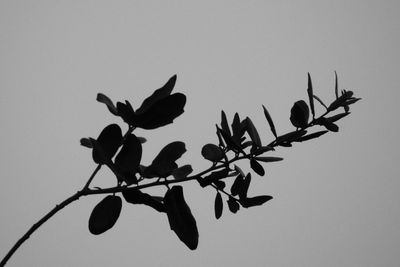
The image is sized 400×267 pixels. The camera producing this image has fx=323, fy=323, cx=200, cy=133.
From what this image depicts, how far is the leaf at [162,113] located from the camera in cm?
79

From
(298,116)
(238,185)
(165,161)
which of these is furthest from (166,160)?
(298,116)

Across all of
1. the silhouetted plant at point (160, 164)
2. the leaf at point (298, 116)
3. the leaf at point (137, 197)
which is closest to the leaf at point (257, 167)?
the silhouetted plant at point (160, 164)

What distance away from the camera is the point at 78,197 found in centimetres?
79

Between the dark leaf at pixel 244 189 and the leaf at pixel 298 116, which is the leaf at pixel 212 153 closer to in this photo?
the dark leaf at pixel 244 189

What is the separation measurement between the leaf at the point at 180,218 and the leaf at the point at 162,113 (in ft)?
0.58

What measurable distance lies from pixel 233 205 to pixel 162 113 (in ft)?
1.23

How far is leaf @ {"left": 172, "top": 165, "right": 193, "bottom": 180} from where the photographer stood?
97 centimetres

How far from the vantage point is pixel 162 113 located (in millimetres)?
809

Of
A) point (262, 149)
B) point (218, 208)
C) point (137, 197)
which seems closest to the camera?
point (137, 197)

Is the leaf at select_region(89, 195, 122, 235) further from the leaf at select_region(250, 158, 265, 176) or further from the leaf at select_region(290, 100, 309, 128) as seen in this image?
the leaf at select_region(290, 100, 309, 128)

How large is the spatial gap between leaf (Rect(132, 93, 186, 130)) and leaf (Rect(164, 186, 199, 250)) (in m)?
0.18

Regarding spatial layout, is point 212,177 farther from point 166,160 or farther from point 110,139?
point 110,139

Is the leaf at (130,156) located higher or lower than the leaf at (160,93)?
lower

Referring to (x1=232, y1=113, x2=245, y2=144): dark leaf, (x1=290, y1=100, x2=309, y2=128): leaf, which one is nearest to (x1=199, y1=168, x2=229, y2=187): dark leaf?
(x1=232, y1=113, x2=245, y2=144): dark leaf
